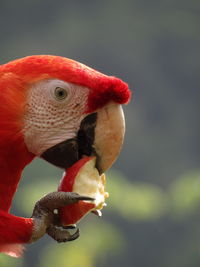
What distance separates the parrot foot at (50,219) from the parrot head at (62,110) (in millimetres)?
114

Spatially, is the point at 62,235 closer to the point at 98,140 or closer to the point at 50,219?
the point at 50,219

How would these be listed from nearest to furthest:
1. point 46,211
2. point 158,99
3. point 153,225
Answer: point 46,211, point 153,225, point 158,99

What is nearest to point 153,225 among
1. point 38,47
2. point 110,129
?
point 38,47

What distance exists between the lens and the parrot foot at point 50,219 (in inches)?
42.9

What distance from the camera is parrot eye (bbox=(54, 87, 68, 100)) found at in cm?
116

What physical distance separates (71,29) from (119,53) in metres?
0.61

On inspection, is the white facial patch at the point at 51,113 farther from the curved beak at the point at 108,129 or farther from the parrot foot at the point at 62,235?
the parrot foot at the point at 62,235

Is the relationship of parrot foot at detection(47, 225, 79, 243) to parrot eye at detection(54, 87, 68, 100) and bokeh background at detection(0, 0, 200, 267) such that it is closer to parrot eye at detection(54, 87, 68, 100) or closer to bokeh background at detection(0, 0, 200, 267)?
parrot eye at detection(54, 87, 68, 100)

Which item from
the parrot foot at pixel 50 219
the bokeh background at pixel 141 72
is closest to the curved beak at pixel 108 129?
the parrot foot at pixel 50 219

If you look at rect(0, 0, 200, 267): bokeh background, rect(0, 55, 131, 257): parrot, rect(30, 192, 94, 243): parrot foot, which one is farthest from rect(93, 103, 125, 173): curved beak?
rect(0, 0, 200, 267): bokeh background

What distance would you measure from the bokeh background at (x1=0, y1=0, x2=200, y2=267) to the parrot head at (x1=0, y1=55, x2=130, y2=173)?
10.1ft

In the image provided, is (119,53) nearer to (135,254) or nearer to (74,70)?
(135,254)

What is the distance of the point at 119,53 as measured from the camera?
5.78 meters

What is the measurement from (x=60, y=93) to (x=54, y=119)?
6 centimetres
